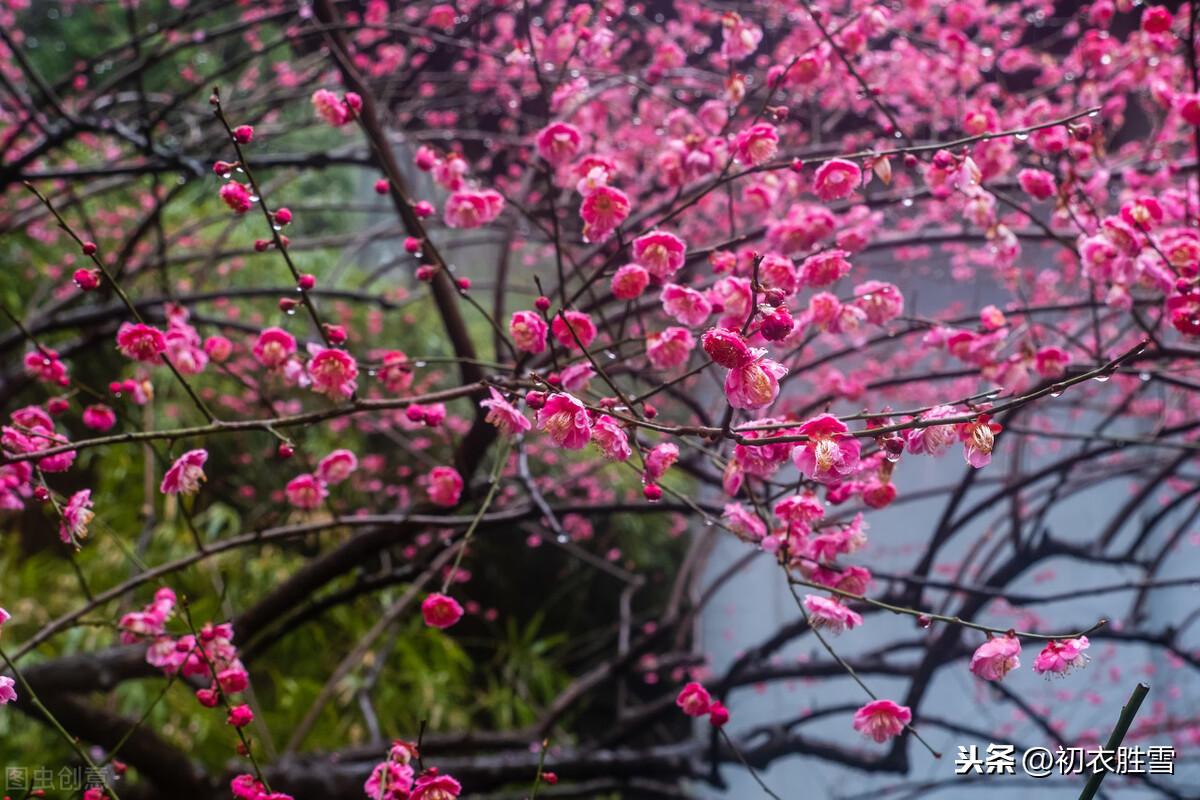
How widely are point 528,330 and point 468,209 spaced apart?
25cm

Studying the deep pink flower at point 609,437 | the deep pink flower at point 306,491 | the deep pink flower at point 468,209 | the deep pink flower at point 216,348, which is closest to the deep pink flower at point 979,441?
the deep pink flower at point 609,437

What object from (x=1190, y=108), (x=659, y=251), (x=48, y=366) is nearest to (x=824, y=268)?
(x=659, y=251)

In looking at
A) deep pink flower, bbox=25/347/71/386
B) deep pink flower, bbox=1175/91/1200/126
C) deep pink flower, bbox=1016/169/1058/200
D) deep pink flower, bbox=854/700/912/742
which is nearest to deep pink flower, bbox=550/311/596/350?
deep pink flower, bbox=854/700/912/742

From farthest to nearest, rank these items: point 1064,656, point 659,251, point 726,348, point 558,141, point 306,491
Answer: point 306,491 → point 558,141 → point 659,251 → point 1064,656 → point 726,348

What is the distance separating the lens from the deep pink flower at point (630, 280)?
1015 mm

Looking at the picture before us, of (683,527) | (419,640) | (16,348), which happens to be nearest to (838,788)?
(683,527)

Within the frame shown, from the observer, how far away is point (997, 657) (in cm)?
81

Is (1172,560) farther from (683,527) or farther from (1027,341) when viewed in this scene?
(1027,341)

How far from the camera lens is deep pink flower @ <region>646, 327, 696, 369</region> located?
1.02 m

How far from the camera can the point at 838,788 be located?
9.52 ft

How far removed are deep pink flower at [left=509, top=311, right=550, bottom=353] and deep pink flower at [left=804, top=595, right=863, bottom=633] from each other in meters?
0.38

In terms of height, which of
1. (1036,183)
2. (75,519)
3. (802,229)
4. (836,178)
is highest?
(1036,183)

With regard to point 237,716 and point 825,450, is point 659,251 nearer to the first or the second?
point 825,450

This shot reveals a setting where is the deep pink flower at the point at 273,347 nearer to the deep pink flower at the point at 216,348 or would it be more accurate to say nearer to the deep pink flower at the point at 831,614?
the deep pink flower at the point at 216,348
